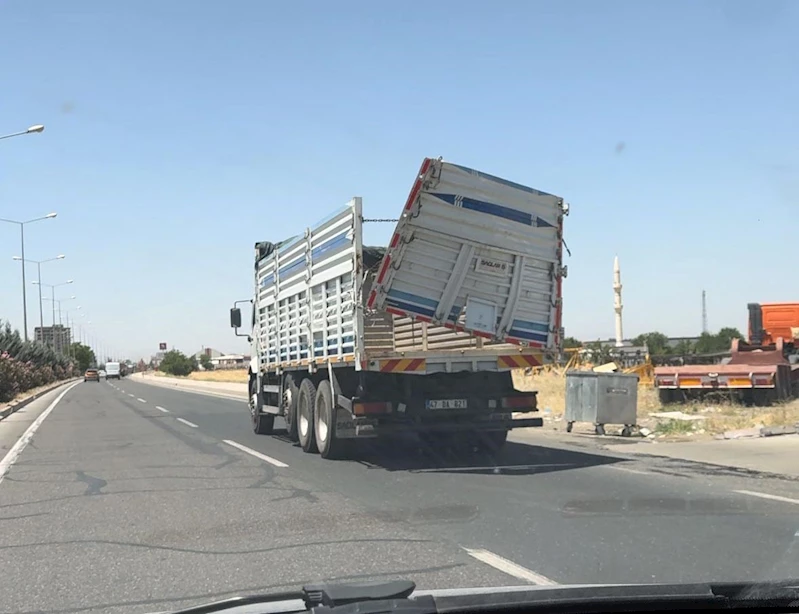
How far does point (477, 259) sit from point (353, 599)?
8.97 metres

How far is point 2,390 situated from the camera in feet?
114

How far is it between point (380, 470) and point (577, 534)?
471 cm

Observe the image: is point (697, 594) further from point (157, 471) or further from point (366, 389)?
point (157, 471)

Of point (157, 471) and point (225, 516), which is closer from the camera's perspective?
point (225, 516)

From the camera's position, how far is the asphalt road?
630cm

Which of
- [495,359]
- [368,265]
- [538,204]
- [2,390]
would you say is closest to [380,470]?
[495,359]

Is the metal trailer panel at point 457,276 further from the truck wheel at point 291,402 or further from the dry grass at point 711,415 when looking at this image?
the dry grass at point 711,415

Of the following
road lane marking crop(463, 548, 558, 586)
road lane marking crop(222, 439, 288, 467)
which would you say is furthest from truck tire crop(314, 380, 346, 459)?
road lane marking crop(463, 548, 558, 586)

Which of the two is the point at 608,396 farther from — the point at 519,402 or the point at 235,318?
the point at 235,318

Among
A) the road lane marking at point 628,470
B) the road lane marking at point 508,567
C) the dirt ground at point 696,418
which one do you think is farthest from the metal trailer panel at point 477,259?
the dirt ground at point 696,418

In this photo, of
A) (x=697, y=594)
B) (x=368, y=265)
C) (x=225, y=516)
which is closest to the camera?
(x=697, y=594)

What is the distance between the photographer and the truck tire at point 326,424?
509 inches

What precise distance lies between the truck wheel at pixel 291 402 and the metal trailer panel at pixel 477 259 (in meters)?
4.00

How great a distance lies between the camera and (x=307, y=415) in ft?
46.4
